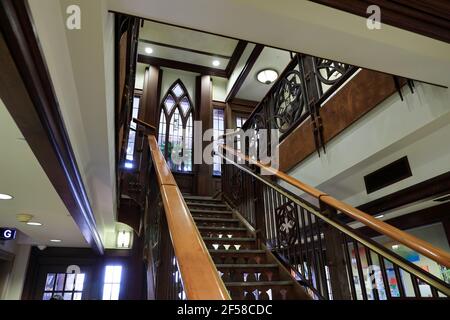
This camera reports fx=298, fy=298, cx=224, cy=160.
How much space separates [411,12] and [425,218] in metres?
2.48

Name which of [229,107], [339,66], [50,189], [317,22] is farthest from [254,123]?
[317,22]

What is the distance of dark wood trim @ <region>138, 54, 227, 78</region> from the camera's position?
22.5 ft

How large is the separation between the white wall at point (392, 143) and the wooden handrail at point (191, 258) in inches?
65.4

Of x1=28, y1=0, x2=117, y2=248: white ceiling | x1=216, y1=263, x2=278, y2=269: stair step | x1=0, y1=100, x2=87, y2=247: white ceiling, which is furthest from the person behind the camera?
x1=216, y1=263, x2=278, y2=269: stair step

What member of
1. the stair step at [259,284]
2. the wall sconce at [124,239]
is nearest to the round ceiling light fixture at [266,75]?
the wall sconce at [124,239]

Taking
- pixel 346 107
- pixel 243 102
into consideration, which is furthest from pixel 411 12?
pixel 243 102

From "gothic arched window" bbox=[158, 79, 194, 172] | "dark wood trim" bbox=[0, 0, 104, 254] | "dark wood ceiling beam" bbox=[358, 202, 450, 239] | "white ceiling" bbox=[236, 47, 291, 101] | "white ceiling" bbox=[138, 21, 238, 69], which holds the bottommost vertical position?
"dark wood ceiling beam" bbox=[358, 202, 450, 239]

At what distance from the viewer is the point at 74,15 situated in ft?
4.04

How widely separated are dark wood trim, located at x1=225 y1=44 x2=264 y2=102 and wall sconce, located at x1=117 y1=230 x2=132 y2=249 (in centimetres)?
381

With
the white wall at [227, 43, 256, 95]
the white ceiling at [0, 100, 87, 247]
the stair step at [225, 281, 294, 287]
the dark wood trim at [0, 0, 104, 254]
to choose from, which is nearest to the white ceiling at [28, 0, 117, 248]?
the dark wood trim at [0, 0, 104, 254]

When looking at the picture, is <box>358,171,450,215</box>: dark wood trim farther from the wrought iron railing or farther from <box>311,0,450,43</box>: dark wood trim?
<box>311,0,450,43</box>: dark wood trim

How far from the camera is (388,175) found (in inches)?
100

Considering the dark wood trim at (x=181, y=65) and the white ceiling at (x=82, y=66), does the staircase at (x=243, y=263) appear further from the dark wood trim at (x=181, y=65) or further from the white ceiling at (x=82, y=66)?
the dark wood trim at (x=181, y=65)

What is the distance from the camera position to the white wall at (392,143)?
195 centimetres
